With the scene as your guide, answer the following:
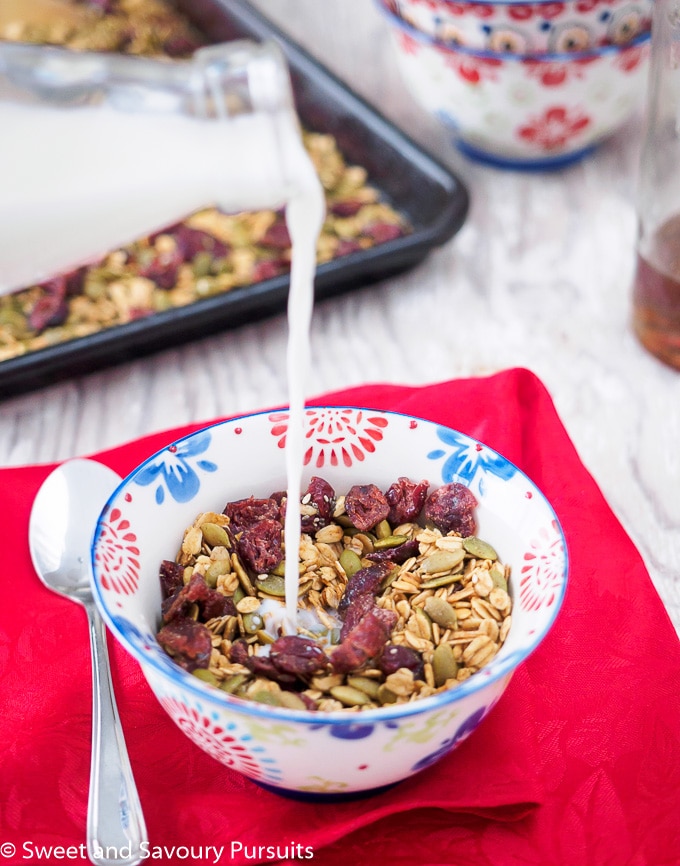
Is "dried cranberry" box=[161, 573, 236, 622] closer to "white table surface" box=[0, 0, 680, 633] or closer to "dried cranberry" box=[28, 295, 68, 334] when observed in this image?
"white table surface" box=[0, 0, 680, 633]

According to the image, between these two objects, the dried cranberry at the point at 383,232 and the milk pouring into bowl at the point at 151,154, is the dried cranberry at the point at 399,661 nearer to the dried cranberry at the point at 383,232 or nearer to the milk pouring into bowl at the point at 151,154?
the milk pouring into bowl at the point at 151,154

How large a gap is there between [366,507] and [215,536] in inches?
4.3

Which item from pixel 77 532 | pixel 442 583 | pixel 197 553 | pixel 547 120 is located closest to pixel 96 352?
pixel 77 532

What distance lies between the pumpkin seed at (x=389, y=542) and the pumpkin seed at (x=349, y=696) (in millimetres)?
138

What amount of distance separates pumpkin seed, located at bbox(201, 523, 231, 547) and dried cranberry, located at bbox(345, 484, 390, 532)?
0.09m

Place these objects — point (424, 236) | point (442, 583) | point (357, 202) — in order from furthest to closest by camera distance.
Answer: point (357, 202), point (424, 236), point (442, 583)

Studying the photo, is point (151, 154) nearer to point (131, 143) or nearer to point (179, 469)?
point (131, 143)

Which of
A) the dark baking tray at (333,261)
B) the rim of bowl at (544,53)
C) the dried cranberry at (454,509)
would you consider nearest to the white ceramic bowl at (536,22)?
the rim of bowl at (544,53)

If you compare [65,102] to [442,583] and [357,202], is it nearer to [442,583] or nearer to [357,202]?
[442,583]

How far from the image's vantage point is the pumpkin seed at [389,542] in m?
0.72

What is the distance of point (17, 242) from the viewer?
675 mm

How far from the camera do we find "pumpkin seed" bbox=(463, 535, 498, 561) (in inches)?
26.8

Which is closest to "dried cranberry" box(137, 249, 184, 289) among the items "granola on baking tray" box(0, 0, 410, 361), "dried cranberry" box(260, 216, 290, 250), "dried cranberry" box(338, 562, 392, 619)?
"granola on baking tray" box(0, 0, 410, 361)

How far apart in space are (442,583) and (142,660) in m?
0.21
